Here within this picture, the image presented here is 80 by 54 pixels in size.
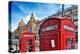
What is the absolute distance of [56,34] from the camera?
1.71 meters

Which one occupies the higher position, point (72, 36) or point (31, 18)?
point (31, 18)

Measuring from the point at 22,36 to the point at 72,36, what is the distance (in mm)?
534

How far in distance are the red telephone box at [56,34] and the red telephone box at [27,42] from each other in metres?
0.09

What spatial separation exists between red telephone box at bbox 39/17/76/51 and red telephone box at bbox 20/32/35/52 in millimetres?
90

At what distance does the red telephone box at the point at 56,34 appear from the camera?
A: 168cm

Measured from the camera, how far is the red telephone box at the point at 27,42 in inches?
63.1

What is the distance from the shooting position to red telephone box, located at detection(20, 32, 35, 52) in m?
1.60

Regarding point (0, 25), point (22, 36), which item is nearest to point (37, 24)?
point (22, 36)

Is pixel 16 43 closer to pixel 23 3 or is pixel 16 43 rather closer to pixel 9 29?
pixel 9 29

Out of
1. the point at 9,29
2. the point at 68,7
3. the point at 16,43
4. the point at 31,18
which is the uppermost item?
the point at 68,7

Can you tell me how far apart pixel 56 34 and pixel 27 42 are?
0.31 metres

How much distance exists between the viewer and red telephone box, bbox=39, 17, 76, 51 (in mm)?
1681

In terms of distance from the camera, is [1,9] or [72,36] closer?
[1,9]

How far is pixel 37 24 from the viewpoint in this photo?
5.43 feet
